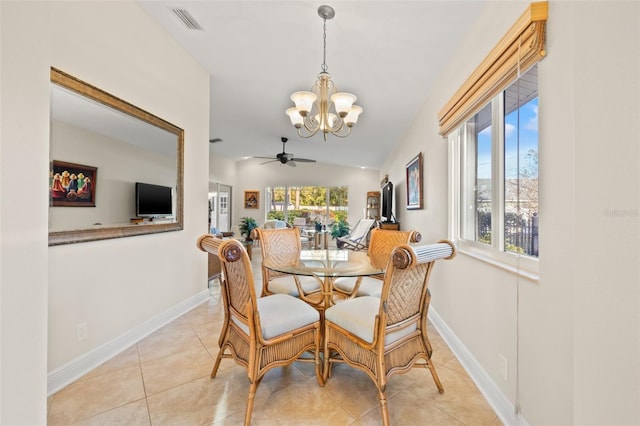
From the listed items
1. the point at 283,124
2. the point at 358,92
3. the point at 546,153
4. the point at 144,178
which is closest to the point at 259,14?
the point at 358,92

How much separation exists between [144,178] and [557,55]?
2.85 meters

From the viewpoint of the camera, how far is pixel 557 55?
1062mm

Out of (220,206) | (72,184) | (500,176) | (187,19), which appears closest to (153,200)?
(72,184)

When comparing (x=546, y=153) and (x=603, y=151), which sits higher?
(x=546, y=153)

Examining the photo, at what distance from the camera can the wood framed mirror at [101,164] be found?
1.66m

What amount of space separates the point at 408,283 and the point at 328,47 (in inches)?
86.2

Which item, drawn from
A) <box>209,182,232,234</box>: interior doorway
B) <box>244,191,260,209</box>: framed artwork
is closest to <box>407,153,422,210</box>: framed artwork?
<box>209,182,232,234</box>: interior doorway

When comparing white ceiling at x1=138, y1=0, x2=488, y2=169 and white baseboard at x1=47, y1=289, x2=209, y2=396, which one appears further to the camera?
white ceiling at x1=138, y1=0, x2=488, y2=169

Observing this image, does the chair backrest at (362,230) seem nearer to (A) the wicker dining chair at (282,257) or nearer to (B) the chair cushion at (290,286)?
(A) the wicker dining chair at (282,257)

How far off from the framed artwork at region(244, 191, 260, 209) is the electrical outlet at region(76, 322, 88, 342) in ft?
23.7

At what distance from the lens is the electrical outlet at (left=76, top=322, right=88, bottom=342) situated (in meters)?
1.76

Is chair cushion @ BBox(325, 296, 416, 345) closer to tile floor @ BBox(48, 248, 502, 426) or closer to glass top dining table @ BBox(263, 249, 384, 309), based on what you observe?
glass top dining table @ BBox(263, 249, 384, 309)

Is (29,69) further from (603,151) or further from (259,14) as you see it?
(259,14)

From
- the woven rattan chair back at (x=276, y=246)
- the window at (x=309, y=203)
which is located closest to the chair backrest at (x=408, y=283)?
the woven rattan chair back at (x=276, y=246)
